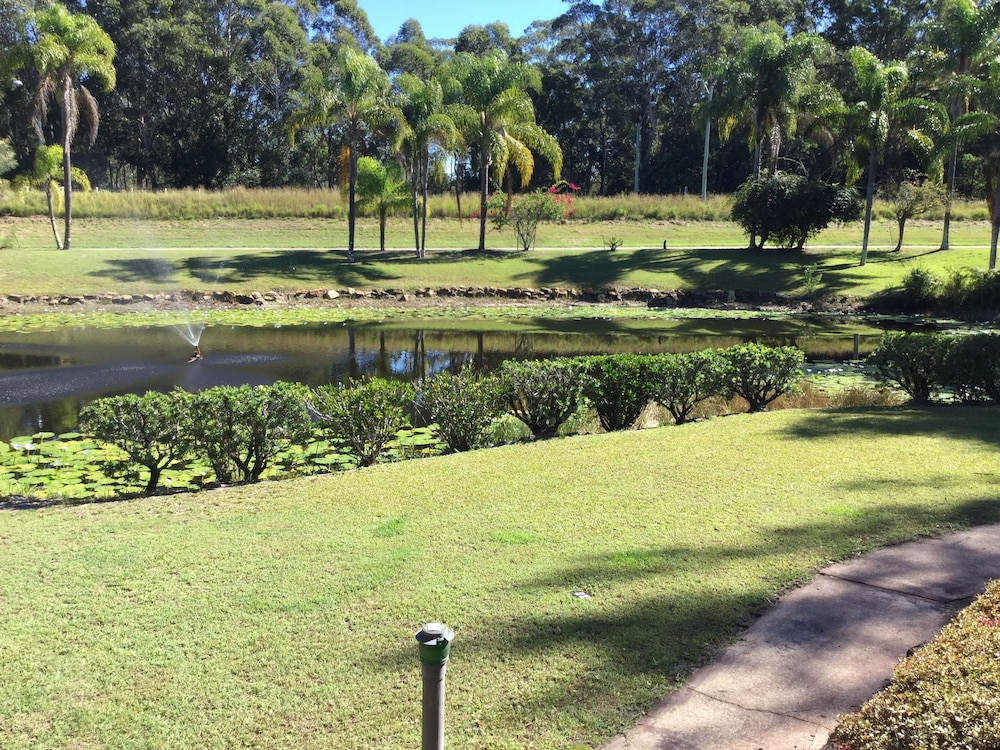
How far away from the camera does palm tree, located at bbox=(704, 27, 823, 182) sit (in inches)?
1427

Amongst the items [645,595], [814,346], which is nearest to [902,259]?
[814,346]

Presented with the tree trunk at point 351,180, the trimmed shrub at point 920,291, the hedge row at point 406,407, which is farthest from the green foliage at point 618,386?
the tree trunk at point 351,180

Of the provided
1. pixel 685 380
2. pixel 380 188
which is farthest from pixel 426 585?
pixel 380 188

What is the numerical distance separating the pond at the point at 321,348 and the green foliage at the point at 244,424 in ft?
14.8

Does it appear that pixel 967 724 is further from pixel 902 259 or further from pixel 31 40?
pixel 31 40

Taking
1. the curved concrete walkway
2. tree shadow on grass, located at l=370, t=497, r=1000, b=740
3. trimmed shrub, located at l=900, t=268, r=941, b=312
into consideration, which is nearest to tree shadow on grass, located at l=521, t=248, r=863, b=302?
trimmed shrub, located at l=900, t=268, r=941, b=312

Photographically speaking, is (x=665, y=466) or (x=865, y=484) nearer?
(x=865, y=484)

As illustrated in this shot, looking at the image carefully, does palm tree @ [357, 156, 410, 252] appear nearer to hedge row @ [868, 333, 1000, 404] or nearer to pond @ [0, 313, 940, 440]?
pond @ [0, 313, 940, 440]

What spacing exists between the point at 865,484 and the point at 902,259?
31.1m

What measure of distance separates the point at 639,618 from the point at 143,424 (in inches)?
227

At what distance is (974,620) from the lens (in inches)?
157

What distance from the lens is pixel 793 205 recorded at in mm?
36000

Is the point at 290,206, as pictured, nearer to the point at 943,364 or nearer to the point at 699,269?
the point at 699,269

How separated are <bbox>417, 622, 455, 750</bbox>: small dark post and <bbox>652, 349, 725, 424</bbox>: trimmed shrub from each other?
8267 millimetres
